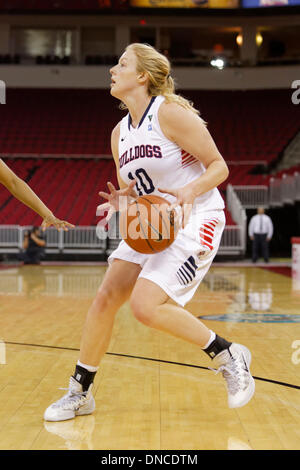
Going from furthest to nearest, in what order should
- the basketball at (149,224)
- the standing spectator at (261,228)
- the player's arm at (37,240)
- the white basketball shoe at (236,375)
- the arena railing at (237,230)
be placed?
the arena railing at (237,230)
the standing spectator at (261,228)
the player's arm at (37,240)
the white basketball shoe at (236,375)
the basketball at (149,224)

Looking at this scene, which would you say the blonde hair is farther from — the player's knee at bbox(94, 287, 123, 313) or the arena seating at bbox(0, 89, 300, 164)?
the arena seating at bbox(0, 89, 300, 164)

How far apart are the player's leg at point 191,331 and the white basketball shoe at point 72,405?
20.5 inches

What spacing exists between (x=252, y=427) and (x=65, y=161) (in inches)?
801

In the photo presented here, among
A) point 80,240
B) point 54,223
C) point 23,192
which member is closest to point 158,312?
point 54,223

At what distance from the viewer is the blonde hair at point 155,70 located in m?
3.26

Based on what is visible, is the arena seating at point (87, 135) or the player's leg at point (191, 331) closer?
the player's leg at point (191, 331)

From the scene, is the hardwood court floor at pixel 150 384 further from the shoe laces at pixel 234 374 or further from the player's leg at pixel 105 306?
the player's leg at pixel 105 306

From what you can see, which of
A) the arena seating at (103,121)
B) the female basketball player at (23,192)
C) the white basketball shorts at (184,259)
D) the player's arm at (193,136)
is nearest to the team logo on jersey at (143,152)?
the player's arm at (193,136)

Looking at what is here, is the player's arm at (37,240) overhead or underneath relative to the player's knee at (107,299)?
underneath

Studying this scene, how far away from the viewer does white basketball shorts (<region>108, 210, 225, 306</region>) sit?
305 centimetres

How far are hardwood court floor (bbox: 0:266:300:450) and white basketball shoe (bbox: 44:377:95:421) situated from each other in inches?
2.0

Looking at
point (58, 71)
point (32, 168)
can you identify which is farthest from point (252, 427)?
point (58, 71)

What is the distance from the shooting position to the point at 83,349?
3.28 metres

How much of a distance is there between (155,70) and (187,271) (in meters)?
1.01
